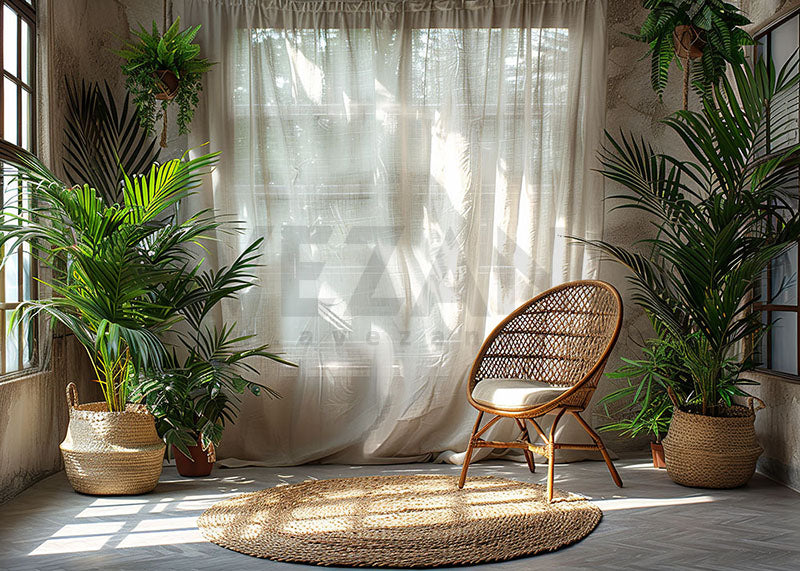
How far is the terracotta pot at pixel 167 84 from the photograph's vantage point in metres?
3.88

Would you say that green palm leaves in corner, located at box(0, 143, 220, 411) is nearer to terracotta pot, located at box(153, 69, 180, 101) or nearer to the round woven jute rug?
terracotta pot, located at box(153, 69, 180, 101)

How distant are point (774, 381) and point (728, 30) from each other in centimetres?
162

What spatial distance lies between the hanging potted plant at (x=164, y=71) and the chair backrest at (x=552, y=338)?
1.95m

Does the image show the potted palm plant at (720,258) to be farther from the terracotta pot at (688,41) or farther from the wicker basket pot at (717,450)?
the terracotta pot at (688,41)

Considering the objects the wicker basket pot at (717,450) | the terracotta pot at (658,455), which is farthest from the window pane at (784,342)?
the terracotta pot at (658,455)

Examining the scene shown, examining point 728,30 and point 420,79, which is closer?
point 728,30

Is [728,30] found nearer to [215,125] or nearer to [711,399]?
[711,399]

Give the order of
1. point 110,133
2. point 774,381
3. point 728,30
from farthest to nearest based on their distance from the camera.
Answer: point 110,133, point 774,381, point 728,30

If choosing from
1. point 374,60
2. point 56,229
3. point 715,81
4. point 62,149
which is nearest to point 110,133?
point 62,149

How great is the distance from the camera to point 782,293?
380 centimetres

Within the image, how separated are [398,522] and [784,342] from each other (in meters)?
2.09

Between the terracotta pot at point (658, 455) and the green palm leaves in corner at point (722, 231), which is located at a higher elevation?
the green palm leaves in corner at point (722, 231)

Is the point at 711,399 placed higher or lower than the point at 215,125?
lower

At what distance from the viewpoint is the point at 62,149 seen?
154 inches
